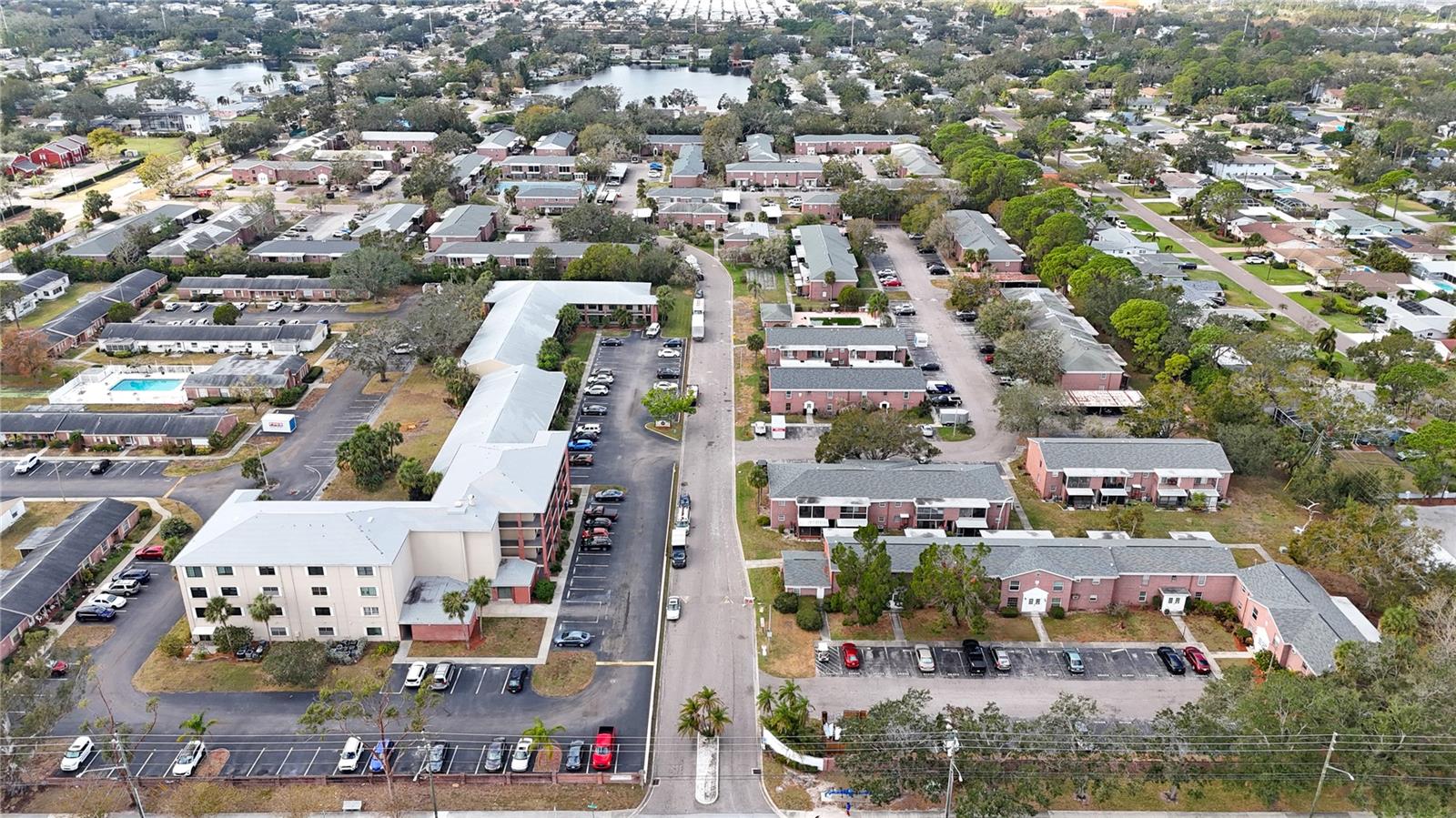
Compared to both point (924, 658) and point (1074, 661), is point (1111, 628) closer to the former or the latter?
Answer: point (1074, 661)

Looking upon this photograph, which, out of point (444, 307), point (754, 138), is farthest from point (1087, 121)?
point (444, 307)

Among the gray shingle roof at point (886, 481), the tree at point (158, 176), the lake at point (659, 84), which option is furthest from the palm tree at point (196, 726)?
the lake at point (659, 84)

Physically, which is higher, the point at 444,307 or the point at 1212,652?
the point at 444,307

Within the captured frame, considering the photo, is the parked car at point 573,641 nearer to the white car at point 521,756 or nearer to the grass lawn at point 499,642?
the grass lawn at point 499,642

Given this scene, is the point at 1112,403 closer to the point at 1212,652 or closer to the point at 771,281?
the point at 1212,652

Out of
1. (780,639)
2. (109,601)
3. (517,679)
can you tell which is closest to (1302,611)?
(780,639)

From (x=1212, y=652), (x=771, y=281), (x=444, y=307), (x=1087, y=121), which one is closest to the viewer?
(x=1212, y=652)
